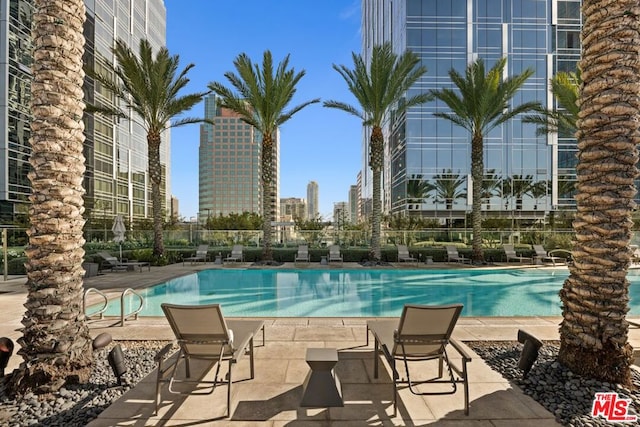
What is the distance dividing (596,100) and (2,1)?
38.5 metres

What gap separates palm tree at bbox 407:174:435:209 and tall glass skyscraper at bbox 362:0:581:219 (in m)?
0.09

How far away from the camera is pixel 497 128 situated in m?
30.7

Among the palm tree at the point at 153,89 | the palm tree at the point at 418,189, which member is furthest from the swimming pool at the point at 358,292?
the palm tree at the point at 418,189

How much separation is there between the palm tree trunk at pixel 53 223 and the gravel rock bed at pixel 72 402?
12 centimetres

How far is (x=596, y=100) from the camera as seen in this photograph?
3.76m

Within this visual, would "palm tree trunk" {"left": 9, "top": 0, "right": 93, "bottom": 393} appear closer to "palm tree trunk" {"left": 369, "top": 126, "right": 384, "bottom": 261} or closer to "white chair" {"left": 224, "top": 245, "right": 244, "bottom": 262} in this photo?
"white chair" {"left": 224, "top": 245, "right": 244, "bottom": 262}

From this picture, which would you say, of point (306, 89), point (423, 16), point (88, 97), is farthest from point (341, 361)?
point (88, 97)

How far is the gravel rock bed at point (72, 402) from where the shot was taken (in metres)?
3.06

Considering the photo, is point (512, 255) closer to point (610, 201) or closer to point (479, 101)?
point (479, 101)

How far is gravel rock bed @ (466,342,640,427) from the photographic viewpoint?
124 inches

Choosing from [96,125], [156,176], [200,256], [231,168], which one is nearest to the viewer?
[156,176]

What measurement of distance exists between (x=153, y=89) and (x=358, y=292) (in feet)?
38.3

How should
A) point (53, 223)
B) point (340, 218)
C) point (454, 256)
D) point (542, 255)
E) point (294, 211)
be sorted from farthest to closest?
point (294, 211) → point (340, 218) → point (454, 256) → point (542, 255) → point (53, 223)

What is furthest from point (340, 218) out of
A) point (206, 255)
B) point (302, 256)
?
point (206, 255)
